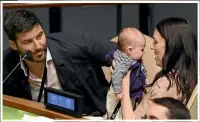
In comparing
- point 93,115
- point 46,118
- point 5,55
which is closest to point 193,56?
point 93,115

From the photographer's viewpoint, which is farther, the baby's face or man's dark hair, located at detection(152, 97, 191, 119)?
the baby's face

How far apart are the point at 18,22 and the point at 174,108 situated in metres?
0.57

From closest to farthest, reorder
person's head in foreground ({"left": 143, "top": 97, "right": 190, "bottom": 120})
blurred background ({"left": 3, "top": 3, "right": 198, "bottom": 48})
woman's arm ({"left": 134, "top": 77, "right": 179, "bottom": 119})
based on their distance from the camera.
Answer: person's head in foreground ({"left": 143, "top": 97, "right": 190, "bottom": 120}) → woman's arm ({"left": 134, "top": 77, "right": 179, "bottom": 119}) → blurred background ({"left": 3, "top": 3, "right": 198, "bottom": 48})

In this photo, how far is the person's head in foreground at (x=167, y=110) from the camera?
2.57 feet

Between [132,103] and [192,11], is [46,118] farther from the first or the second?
[192,11]

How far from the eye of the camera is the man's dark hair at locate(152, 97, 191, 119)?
784 millimetres

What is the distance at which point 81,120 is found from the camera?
92 centimetres

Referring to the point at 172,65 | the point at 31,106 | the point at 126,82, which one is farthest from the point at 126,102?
the point at 31,106

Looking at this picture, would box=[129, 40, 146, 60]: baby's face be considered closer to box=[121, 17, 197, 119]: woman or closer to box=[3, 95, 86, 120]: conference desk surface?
box=[121, 17, 197, 119]: woman

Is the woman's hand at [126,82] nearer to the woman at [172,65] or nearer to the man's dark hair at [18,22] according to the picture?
the woman at [172,65]

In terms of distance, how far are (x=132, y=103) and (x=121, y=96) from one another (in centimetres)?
A: 4

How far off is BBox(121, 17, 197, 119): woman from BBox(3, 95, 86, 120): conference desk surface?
19 centimetres

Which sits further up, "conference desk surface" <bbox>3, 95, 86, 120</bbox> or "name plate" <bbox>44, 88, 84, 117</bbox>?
"name plate" <bbox>44, 88, 84, 117</bbox>

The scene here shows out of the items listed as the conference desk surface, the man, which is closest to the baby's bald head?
the man
